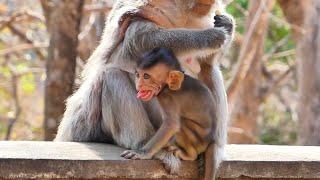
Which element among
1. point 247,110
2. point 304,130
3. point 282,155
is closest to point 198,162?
point 282,155

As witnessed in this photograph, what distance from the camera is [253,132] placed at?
10180mm

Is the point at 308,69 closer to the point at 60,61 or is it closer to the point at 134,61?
the point at 60,61

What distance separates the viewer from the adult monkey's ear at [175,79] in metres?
3.72

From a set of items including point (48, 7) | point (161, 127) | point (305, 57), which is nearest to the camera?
point (161, 127)

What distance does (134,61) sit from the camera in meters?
4.12

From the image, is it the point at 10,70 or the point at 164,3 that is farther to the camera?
the point at 10,70

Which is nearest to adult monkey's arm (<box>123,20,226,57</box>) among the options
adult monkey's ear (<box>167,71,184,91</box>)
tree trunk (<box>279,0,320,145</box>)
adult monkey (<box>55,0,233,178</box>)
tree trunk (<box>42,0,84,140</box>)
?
adult monkey (<box>55,0,233,178</box>)

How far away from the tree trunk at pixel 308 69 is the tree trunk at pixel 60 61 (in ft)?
11.3

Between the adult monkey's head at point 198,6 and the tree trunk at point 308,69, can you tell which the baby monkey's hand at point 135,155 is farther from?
the tree trunk at point 308,69

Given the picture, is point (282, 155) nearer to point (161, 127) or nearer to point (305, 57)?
point (161, 127)

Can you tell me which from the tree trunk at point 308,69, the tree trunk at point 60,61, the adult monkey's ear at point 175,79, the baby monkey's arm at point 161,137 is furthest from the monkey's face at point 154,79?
the tree trunk at point 308,69

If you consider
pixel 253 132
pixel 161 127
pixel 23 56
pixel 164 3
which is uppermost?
pixel 164 3

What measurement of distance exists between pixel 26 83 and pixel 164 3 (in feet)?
22.0

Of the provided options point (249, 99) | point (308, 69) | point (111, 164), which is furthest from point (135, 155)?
point (249, 99)
